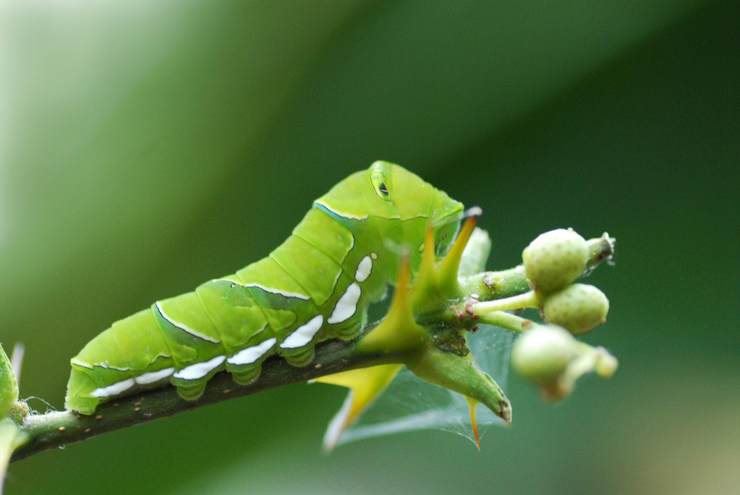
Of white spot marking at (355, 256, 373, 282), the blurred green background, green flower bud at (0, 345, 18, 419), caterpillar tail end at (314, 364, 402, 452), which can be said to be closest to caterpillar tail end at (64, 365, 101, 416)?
green flower bud at (0, 345, 18, 419)

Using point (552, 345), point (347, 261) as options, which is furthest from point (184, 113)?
point (552, 345)

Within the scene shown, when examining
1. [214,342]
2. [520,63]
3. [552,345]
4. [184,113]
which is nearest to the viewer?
[552,345]

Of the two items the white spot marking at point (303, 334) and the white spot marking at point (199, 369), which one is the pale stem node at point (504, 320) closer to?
the white spot marking at point (303, 334)

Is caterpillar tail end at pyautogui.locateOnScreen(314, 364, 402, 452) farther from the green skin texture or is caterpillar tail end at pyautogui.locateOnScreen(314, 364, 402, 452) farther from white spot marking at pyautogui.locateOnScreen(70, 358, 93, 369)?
white spot marking at pyautogui.locateOnScreen(70, 358, 93, 369)

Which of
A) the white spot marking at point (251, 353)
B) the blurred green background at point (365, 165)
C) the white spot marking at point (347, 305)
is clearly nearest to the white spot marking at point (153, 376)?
the white spot marking at point (251, 353)

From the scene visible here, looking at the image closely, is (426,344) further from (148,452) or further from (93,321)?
(93,321)

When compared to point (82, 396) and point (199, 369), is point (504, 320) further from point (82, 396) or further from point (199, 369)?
point (82, 396)

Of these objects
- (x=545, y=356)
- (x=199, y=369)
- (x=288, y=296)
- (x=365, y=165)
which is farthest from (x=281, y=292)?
(x=365, y=165)
